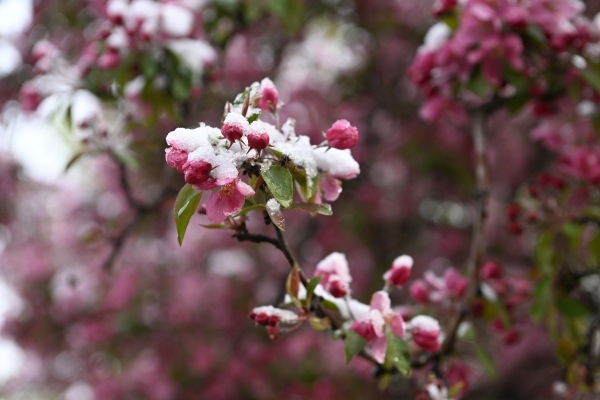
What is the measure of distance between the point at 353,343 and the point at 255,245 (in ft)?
7.36

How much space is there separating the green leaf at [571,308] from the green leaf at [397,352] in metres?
0.68

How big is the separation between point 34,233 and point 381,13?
98.6 inches

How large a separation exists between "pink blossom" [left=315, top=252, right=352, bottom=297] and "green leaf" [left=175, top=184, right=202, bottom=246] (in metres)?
0.26

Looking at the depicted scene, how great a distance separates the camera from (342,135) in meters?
0.87

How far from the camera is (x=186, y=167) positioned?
2.44 feet

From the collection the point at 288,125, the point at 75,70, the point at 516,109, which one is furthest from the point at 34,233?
the point at 288,125

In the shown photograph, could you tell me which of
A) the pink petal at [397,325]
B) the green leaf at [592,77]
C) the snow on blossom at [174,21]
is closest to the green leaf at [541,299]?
the green leaf at [592,77]

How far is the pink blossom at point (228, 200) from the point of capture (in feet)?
2.55

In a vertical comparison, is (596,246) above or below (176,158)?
below

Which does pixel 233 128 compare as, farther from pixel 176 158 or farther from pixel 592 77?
pixel 592 77

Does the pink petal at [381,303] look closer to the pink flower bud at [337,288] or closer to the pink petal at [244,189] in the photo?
the pink flower bud at [337,288]

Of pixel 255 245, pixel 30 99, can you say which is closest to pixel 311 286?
pixel 30 99

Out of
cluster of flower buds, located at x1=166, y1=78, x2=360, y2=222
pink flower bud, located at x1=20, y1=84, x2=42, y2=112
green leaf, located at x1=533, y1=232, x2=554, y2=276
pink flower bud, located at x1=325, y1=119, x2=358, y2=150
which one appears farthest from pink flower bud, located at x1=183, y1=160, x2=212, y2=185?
pink flower bud, located at x1=20, y1=84, x2=42, y2=112

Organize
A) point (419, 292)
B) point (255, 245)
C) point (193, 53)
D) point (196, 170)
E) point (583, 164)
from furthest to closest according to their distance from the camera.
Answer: point (255, 245), point (193, 53), point (583, 164), point (419, 292), point (196, 170)
